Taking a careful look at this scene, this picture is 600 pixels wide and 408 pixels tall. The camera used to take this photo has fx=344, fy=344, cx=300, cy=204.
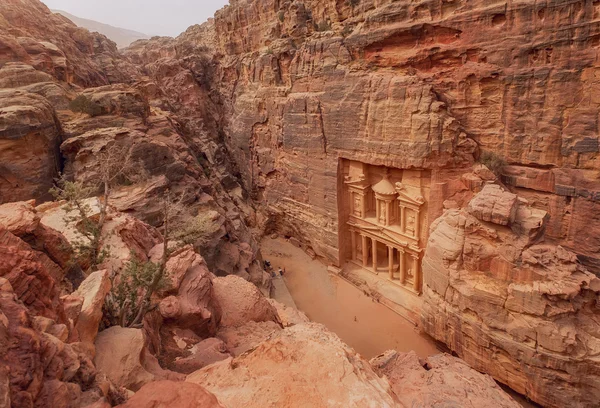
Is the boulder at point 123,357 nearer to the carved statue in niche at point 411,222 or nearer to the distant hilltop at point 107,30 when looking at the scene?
the carved statue in niche at point 411,222

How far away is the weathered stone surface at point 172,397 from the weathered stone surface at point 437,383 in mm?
4033

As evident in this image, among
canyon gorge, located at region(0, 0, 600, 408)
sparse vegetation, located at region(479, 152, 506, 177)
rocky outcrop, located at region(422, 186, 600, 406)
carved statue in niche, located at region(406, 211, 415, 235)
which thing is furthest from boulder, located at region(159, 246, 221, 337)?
sparse vegetation, located at region(479, 152, 506, 177)

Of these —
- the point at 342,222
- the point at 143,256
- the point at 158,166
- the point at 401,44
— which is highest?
the point at 401,44

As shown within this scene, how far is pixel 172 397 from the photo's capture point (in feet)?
11.2

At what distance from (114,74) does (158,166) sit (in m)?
20.1

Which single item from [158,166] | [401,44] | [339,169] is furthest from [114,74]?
[401,44]

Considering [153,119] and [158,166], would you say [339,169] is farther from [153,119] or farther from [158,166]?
[153,119]

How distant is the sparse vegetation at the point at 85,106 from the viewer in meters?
15.9

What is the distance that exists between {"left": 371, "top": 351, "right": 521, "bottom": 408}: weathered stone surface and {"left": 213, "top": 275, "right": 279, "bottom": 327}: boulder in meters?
3.18

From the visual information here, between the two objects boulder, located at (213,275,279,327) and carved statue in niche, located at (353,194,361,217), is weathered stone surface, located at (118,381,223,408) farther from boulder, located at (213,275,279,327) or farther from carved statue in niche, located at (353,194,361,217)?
carved statue in niche, located at (353,194,361,217)

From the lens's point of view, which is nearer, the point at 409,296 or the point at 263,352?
the point at 263,352

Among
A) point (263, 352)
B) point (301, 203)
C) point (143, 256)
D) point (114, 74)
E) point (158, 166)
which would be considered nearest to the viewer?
point (263, 352)

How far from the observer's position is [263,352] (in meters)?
5.02

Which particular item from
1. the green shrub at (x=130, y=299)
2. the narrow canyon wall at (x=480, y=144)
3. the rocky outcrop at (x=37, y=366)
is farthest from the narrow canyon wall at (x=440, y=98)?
the rocky outcrop at (x=37, y=366)
